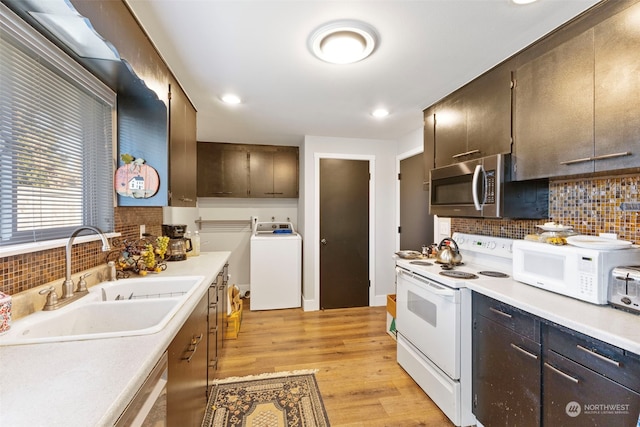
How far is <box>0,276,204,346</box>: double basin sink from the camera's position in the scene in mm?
919

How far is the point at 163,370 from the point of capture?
910mm

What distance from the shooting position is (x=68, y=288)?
3.99ft

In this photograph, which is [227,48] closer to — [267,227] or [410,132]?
[410,132]

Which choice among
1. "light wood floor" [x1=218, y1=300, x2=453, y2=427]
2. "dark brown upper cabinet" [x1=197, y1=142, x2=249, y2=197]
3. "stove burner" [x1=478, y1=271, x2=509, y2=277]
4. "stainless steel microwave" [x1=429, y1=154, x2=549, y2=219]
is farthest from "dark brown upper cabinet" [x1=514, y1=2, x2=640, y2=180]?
"dark brown upper cabinet" [x1=197, y1=142, x2=249, y2=197]

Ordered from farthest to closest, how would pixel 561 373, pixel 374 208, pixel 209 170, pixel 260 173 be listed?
pixel 260 173, pixel 209 170, pixel 374 208, pixel 561 373

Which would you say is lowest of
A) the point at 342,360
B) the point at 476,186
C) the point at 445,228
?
the point at 342,360

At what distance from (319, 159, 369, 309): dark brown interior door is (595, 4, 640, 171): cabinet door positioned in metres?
2.46

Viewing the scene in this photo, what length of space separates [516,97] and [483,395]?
1.80 metres

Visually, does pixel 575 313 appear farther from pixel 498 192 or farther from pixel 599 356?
pixel 498 192

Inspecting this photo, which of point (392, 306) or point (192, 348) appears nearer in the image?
point (192, 348)

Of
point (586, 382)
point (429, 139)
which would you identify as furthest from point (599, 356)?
point (429, 139)

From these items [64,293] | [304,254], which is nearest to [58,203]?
[64,293]

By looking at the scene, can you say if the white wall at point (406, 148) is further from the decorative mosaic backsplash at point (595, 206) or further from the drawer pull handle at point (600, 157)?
the drawer pull handle at point (600, 157)

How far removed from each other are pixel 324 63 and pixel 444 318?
1827 millimetres
